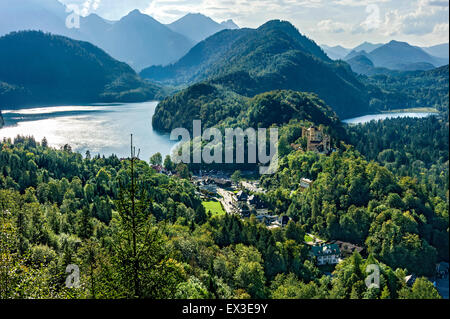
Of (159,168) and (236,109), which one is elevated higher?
(236,109)

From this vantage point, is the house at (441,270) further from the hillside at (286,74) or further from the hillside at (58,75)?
the hillside at (58,75)

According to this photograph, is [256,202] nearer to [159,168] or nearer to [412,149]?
[159,168]

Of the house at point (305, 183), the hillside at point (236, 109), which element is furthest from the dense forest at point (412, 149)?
the house at point (305, 183)

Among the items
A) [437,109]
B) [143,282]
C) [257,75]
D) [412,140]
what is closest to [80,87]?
[257,75]

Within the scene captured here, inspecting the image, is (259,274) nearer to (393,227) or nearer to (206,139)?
(393,227)

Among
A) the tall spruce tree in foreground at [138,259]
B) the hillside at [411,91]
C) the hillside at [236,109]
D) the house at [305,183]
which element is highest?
the hillside at [411,91]

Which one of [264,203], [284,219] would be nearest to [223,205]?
[264,203]

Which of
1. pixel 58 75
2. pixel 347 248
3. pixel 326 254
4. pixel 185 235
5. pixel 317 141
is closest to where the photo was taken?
pixel 185 235

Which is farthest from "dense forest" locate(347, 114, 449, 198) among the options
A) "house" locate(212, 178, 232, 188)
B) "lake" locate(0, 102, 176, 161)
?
"lake" locate(0, 102, 176, 161)
